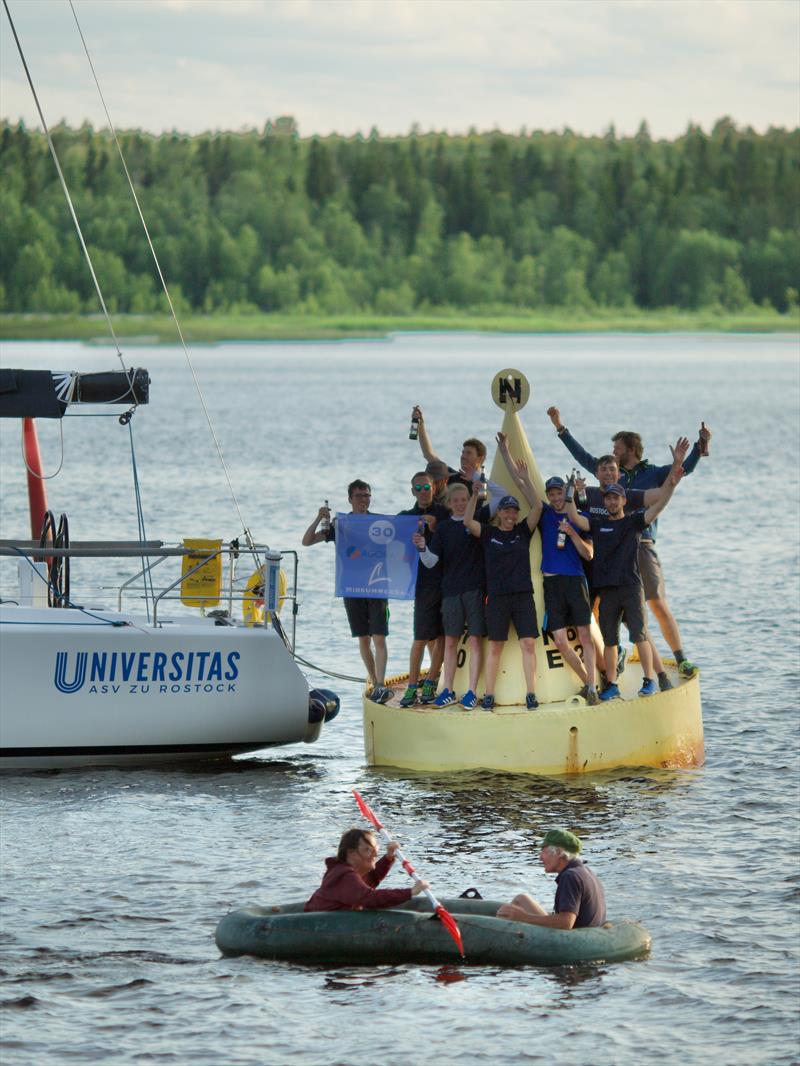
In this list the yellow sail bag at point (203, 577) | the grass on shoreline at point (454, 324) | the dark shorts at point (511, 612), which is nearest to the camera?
the dark shorts at point (511, 612)

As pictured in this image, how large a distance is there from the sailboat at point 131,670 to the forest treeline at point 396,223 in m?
120

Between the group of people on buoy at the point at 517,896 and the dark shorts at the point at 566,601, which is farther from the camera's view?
the dark shorts at the point at 566,601

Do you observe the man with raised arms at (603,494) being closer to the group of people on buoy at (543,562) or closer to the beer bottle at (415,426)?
the group of people on buoy at (543,562)

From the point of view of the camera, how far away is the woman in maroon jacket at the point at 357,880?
11.5 meters

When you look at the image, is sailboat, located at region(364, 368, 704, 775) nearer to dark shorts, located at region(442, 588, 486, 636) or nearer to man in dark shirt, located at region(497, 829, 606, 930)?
dark shorts, located at region(442, 588, 486, 636)

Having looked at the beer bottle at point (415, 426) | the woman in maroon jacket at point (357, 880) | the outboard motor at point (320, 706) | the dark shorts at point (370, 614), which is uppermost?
the beer bottle at point (415, 426)

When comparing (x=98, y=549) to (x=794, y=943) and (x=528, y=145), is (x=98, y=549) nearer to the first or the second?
(x=794, y=943)

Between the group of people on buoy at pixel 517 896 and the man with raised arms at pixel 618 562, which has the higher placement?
the man with raised arms at pixel 618 562

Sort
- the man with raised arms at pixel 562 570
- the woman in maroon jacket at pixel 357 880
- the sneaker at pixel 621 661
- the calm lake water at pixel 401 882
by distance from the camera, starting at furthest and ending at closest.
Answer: the sneaker at pixel 621 661 < the man with raised arms at pixel 562 570 < the woman in maroon jacket at pixel 357 880 < the calm lake water at pixel 401 882

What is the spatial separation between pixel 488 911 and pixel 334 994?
45.3 inches

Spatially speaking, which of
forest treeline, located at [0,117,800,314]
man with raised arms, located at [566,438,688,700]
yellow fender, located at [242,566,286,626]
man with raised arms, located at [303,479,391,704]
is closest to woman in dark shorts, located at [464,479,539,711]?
man with raised arms, located at [566,438,688,700]

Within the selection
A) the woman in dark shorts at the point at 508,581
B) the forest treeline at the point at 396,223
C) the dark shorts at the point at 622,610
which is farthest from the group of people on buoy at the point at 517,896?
the forest treeline at the point at 396,223

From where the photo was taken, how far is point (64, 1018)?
36.1 ft

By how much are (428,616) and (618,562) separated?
174cm
